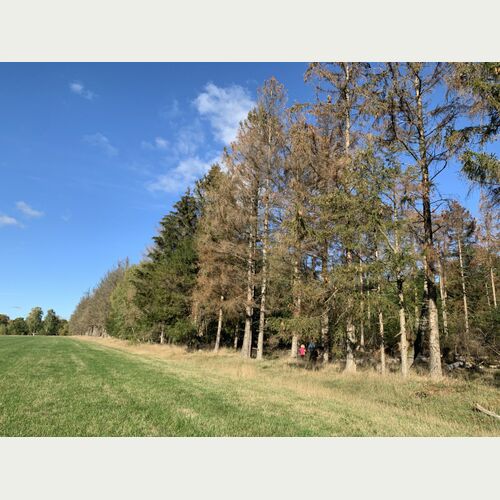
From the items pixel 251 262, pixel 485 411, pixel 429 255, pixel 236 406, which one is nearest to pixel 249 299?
pixel 251 262

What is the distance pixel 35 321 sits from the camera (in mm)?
133250

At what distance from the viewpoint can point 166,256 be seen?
3162 centimetres

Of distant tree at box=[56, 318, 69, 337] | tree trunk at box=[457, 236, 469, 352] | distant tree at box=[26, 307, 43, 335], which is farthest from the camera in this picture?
distant tree at box=[56, 318, 69, 337]

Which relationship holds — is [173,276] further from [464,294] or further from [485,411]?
[485,411]

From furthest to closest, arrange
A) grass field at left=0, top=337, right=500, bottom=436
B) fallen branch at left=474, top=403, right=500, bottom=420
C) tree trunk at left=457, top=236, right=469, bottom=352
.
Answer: tree trunk at left=457, top=236, right=469, bottom=352 < fallen branch at left=474, top=403, right=500, bottom=420 < grass field at left=0, top=337, right=500, bottom=436

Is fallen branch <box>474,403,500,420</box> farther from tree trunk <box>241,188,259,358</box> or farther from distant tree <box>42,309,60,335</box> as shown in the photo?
distant tree <box>42,309,60,335</box>

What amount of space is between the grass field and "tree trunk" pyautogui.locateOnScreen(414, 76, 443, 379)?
31.6 inches

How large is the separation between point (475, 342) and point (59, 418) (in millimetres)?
21083

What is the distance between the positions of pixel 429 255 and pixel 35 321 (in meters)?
151

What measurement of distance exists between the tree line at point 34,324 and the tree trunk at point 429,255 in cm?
13604

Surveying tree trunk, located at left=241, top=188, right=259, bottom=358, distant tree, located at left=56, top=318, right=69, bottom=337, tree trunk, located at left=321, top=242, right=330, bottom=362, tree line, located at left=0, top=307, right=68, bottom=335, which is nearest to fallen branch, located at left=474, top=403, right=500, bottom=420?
tree trunk, located at left=321, top=242, right=330, bottom=362

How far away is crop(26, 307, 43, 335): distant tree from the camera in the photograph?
131625mm

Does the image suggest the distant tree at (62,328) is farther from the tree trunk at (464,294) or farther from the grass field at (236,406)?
the grass field at (236,406)

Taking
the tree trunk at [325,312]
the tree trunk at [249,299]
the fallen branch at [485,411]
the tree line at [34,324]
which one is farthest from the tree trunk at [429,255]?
the tree line at [34,324]
